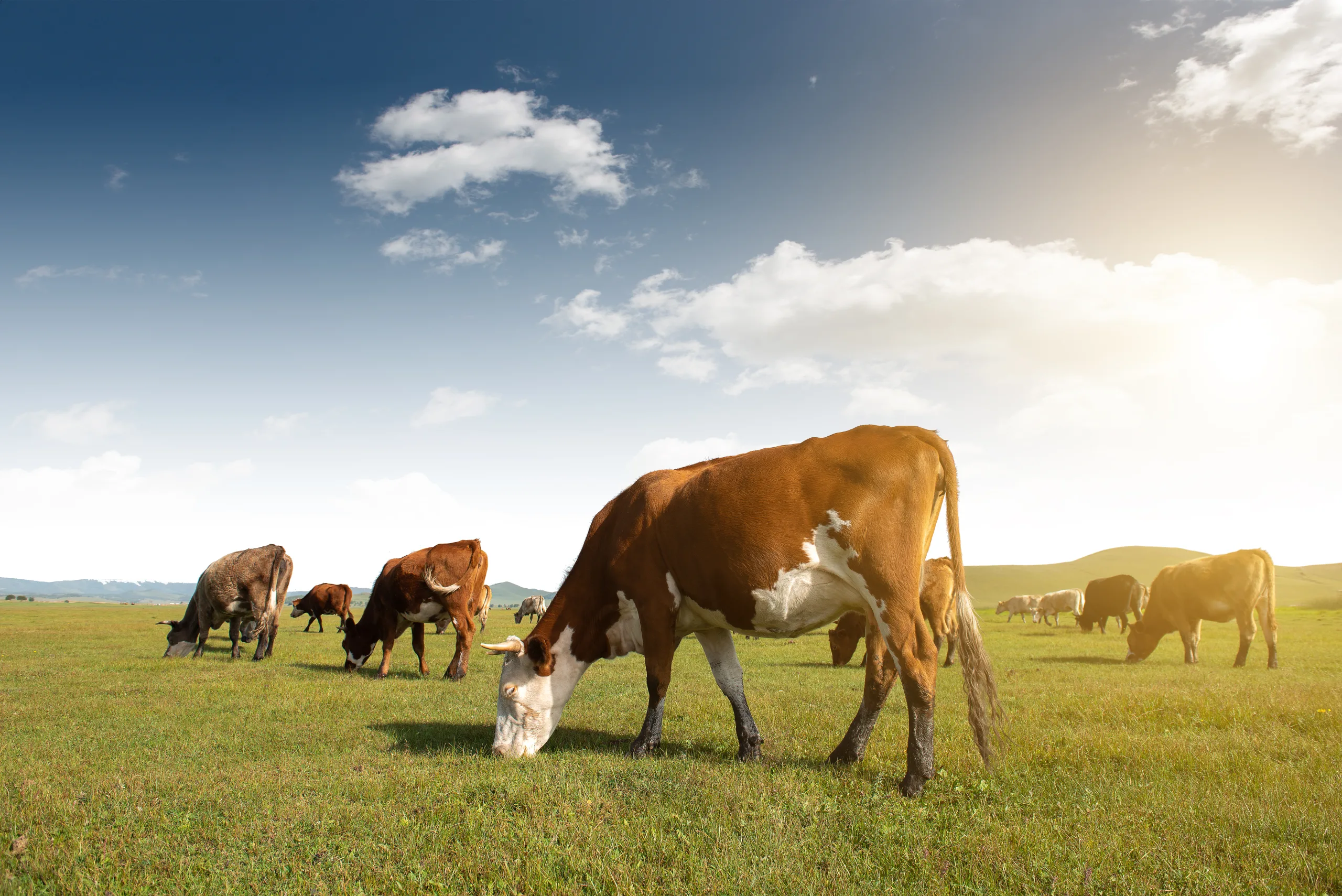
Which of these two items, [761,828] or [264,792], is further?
[264,792]

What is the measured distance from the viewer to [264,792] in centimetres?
613

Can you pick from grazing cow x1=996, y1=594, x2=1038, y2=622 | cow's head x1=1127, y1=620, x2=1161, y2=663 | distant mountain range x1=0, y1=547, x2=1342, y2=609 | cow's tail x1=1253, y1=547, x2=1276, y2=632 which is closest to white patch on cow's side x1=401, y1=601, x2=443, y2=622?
cow's head x1=1127, y1=620, x2=1161, y2=663

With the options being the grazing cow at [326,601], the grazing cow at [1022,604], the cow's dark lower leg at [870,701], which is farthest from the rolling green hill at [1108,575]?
the cow's dark lower leg at [870,701]

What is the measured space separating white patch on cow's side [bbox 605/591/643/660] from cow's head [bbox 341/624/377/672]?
398 inches

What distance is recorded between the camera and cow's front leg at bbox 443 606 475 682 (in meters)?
15.2

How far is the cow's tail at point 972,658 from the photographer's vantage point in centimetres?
641

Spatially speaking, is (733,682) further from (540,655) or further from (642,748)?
(540,655)

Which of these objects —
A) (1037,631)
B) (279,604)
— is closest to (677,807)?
(279,604)

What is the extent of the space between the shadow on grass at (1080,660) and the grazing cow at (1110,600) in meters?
15.4

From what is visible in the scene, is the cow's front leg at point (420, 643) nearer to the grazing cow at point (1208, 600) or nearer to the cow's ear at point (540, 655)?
the cow's ear at point (540, 655)

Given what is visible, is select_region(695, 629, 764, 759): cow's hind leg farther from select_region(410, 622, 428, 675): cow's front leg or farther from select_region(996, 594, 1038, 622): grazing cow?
select_region(996, 594, 1038, 622): grazing cow

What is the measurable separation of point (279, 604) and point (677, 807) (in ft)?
62.1

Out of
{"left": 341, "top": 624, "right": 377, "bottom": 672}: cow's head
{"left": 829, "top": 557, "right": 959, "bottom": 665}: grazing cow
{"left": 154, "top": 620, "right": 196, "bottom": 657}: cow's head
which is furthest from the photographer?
{"left": 154, "top": 620, "right": 196, "bottom": 657}: cow's head

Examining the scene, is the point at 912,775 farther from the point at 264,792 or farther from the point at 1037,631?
the point at 1037,631
